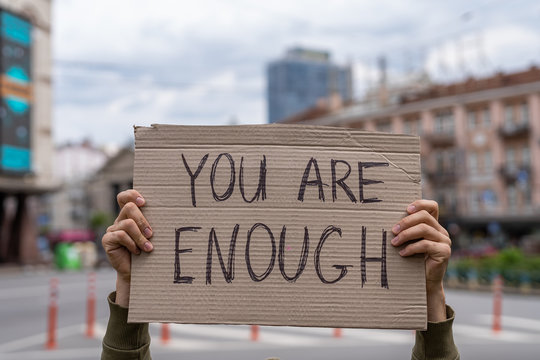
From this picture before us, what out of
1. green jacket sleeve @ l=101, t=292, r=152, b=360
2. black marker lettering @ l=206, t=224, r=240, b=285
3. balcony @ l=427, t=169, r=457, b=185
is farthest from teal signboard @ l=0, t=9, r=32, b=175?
balcony @ l=427, t=169, r=457, b=185

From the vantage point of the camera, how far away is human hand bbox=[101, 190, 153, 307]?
77.4 inches

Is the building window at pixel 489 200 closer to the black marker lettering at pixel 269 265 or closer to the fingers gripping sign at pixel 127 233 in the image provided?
the black marker lettering at pixel 269 265

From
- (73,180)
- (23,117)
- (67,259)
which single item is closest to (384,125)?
(67,259)

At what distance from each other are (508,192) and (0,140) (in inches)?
1353

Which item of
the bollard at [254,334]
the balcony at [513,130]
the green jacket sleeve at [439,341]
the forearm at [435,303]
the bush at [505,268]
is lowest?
the bollard at [254,334]

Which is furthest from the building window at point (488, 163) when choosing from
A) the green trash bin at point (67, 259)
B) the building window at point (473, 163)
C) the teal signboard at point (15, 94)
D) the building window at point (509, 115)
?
the teal signboard at point (15, 94)

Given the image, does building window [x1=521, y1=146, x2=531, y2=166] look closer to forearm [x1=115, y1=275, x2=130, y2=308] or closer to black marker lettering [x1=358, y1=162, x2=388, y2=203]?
black marker lettering [x1=358, y1=162, x2=388, y2=203]

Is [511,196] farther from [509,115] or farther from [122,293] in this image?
[122,293]

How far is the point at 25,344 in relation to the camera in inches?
379

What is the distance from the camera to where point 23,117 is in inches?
1217

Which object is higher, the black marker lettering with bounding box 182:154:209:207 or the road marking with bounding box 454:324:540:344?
the black marker lettering with bounding box 182:154:209:207

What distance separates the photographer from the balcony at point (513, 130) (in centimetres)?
4347

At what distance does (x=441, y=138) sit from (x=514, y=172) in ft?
21.8

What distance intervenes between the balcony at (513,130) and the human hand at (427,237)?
45.0 metres
